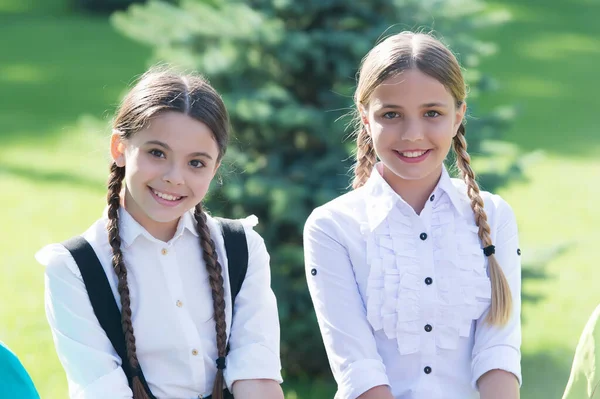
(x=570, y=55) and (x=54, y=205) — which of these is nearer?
(x=54, y=205)

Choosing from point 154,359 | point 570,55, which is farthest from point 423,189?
point 570,55

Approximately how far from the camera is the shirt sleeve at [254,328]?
8.26 feet

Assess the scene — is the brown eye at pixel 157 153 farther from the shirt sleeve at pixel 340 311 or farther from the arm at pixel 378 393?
the arm at pixel 378 393

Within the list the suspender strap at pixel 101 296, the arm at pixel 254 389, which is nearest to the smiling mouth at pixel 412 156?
the arm at pixel 254 389

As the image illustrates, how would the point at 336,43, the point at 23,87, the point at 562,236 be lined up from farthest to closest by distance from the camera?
the point at 23,87 < the point at 562,236 < the point at 336,43

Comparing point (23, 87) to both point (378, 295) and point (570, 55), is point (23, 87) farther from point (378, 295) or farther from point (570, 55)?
point (378, 295)

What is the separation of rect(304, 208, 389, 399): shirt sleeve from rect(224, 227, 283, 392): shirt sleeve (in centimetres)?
13

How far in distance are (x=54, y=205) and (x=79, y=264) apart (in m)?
5.59

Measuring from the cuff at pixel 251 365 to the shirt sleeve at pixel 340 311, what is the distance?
0.16m

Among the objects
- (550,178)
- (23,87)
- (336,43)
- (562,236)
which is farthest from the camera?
(23,87)

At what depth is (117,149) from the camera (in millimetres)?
2545

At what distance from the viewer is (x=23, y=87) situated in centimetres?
1126

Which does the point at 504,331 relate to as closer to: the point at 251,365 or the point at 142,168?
the point at 251,365

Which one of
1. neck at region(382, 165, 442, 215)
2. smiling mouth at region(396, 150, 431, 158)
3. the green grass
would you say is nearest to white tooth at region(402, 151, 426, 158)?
smiling mouth at region(396, 150, 431, 158)
